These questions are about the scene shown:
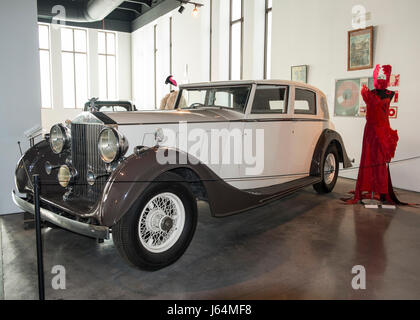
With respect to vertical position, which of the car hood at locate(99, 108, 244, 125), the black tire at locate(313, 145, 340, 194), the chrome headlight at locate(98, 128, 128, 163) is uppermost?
the car hood at locate(99, 108, 244, 125)

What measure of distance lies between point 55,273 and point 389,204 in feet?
13.5

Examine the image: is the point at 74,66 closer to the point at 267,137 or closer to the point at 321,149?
the point at 321,149

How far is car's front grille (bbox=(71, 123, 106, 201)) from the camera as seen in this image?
2.87 meters

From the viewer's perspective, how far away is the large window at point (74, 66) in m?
16.1

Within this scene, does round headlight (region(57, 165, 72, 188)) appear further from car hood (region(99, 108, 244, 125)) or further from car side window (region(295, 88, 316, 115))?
car side window (region(295, 88, 316, 115))

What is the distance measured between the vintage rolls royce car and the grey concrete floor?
28cm

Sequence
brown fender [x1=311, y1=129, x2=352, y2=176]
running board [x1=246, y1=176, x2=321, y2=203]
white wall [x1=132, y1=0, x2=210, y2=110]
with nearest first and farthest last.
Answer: running board [x1=246, y1=176, x2=321, y2=203] → brown fender [x1=311, y1=129, x2=352, y2=176] → white wall [x1=132, y1=0, x2=210, y2=110]

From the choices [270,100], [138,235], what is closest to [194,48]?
[270,100]

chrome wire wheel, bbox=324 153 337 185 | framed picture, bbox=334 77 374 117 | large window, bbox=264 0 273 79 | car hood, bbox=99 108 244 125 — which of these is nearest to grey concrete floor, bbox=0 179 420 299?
chrome wire wheel, bbox=324 153 337 185

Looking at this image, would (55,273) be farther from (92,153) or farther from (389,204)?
(389,204)

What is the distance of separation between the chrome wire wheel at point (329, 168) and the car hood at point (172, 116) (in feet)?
7.36

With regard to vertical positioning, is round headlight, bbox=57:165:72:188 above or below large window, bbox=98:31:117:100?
below

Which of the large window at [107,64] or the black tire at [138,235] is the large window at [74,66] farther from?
the black tire at [138,235]
